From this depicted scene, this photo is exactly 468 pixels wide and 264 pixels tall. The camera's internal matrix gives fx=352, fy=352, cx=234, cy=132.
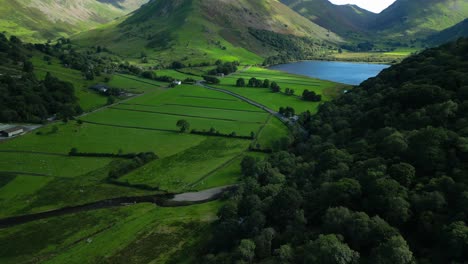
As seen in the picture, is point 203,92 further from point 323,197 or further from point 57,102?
point 323,197

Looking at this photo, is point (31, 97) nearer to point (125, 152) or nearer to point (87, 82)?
point (87, 82)

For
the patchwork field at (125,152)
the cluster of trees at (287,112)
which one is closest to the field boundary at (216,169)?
the patchwork field at (125,152)

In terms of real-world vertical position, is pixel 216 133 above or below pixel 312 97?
below

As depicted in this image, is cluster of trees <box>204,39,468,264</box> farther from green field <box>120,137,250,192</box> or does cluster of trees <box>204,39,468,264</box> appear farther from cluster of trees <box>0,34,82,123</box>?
cluster of trees <box>0,34,82,123</box>

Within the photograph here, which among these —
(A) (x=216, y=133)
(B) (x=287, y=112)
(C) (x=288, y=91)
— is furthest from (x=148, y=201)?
(C) (x=288, y=91)

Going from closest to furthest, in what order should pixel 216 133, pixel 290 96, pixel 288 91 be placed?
pixel 216 133 < pixel 290 96 < pixel 288 91

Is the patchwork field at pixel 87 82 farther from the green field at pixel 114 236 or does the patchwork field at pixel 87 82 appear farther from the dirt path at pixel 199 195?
the green field at pixel 114 236
